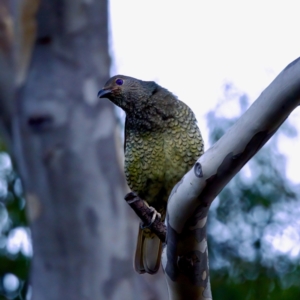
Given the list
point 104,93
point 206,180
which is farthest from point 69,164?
point 206,180

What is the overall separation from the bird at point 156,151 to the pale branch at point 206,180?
41.9 inches

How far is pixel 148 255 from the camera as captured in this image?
3.58m

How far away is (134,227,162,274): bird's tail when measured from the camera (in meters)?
3.55

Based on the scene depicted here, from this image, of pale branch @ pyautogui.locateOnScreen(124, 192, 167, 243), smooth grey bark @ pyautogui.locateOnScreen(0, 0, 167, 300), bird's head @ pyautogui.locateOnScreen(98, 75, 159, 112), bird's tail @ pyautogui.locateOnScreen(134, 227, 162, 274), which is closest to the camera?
pale branch @ pyautogui.locateOnScreen(124, 192, 167, 243)

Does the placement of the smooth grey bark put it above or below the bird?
above

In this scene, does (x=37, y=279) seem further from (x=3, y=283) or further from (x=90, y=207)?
(x=3, y=283)

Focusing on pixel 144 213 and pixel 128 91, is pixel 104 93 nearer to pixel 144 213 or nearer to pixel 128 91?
pixel 128 91

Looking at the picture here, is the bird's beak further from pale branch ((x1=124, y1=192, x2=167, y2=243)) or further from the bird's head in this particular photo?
pale branch ((x1=124, y1=192, x2=167, y2=243))

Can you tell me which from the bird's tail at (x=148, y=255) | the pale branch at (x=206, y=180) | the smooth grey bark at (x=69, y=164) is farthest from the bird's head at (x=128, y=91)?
the pale branch at (x=206, y=180)

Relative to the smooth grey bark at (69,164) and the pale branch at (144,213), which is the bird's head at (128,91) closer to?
the pale branch at (144,213)

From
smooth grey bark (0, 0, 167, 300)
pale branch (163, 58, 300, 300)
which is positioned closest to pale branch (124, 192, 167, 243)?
pale branch (163, 58, 300, 300)

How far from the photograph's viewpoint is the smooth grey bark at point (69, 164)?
5461 mm

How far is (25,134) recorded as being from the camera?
5520 millimetres

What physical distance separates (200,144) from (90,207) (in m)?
2.05
